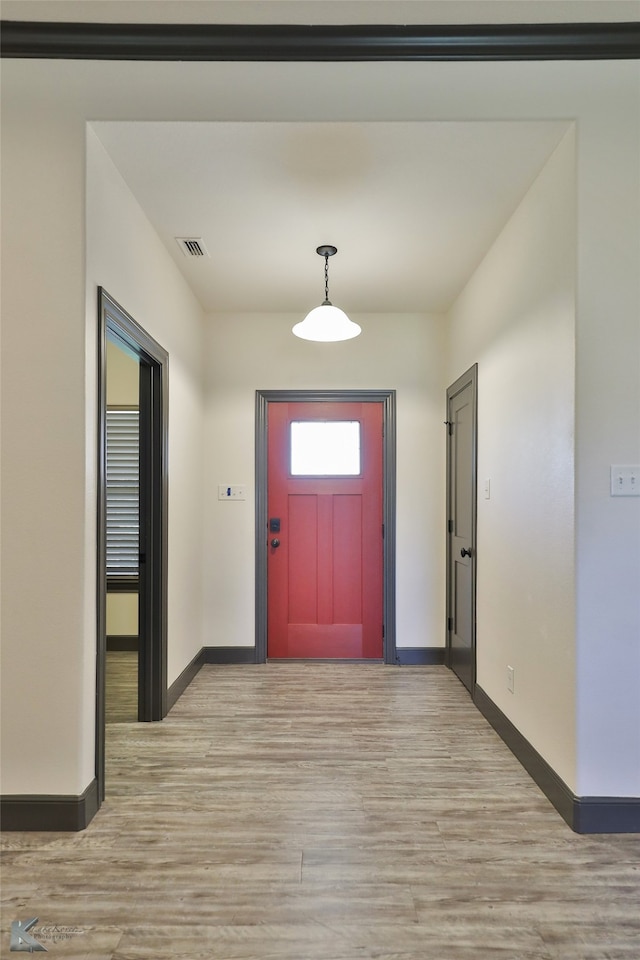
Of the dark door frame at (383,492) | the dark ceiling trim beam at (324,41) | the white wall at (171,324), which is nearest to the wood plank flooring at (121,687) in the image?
the white wall at (171,324)

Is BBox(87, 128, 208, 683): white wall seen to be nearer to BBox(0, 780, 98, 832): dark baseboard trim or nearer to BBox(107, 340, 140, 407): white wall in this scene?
BBox(107, 340, 140, 407): white wall

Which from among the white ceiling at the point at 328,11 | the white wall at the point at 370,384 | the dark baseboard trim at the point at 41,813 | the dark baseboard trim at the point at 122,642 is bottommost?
the dark baseboard trim at the point at 122,642

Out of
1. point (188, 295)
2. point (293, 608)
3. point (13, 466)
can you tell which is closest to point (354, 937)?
point (13, 466)

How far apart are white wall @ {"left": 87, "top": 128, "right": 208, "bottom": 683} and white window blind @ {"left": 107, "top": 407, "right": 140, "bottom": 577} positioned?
33.8 inches

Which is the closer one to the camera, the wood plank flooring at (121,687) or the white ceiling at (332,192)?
the white ceiling at (332,192)

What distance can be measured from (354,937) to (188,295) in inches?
141

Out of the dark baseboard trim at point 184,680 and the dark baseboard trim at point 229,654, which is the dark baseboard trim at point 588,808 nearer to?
the dark baseboard trim at point 184,680

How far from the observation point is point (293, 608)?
4.43m

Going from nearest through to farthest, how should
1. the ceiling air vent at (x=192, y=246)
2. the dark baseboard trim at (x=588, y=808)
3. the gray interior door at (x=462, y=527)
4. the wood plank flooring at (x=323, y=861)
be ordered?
the wood plank flooring at (x=323, y=861) < the dark baseboard trim at (x=588, y=808) < the ceiling air vent at (x=192, y=246) < the gray interior door at (x=462, y=527)

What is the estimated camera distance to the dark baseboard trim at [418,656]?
4.31m

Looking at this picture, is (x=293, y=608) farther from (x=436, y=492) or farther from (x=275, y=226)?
(x=275, y=226)

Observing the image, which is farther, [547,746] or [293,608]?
[293,608]

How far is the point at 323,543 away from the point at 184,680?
1.46m

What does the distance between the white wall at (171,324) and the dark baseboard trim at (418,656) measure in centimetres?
157
